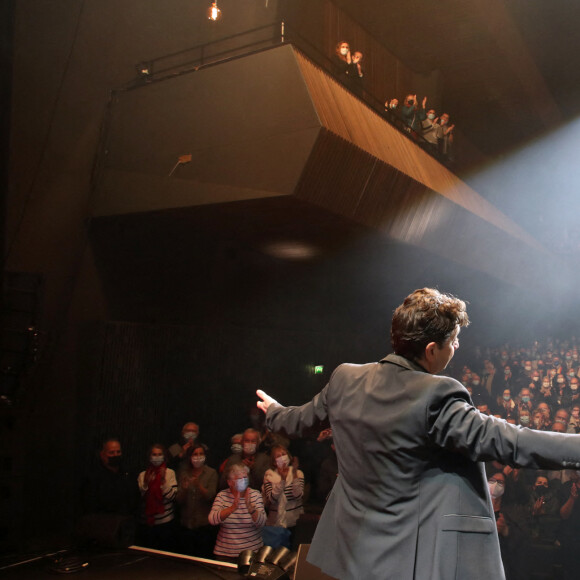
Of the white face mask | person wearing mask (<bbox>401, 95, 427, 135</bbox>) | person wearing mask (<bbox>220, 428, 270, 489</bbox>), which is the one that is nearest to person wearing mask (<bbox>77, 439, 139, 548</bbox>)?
person wearing mask (<bbox>220, 428, 270, 489</bbox>)

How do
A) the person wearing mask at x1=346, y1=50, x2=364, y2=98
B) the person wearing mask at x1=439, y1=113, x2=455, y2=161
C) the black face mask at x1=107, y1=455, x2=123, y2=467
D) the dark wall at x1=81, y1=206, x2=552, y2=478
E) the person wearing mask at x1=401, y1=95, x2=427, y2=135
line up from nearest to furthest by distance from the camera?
1. the black face mask at x1=107, y1=455, x2=123, y2=467
2. the dark wall at x1=81, y1=206, x2=552, y2=478
3. the person wearing mask at x1=346, y1=50, x2=364, y2=98
4. the person wearing mask at x1=401, y1=95, x2=427, y2=135
5. the person wearing mask at x1=439, y1=113, x2=455, y2=161

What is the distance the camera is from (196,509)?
210 inches

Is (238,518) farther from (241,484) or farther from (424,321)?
(424,321)

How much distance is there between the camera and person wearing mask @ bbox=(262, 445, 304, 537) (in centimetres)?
517

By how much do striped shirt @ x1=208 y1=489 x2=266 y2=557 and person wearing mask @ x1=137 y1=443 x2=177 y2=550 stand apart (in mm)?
657

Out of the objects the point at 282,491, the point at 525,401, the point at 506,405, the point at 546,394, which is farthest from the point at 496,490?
the point at 546,394

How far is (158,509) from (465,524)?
166 inches

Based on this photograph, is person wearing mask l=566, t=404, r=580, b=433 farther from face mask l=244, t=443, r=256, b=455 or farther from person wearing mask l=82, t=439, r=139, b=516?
person wearing mask l=82, t=439, r=139, b=516

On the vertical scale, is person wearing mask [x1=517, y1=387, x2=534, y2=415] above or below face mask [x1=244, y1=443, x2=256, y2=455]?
above

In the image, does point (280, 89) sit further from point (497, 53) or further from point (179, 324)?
point (497, 53)

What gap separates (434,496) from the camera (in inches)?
68.2

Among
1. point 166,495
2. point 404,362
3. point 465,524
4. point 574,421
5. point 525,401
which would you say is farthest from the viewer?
point 525,401

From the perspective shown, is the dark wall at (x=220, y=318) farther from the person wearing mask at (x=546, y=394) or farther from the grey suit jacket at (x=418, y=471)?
the grey suit jacket at (x=418, y=471)

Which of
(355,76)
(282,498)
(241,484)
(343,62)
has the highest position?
(343,62)
